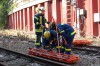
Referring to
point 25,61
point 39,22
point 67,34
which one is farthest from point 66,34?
point 39,22

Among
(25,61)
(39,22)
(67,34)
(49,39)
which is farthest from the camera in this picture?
(39,22)

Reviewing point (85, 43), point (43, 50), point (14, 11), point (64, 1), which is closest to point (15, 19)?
point (14, 11)

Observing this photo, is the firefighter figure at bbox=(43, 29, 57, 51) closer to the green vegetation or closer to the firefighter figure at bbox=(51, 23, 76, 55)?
the firefighter figure at bbox=(51, 23, 76, 55)

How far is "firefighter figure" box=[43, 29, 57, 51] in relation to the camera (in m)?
9.19

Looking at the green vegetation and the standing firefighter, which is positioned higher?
the green vegetation

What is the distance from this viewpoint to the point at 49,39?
9.55 metres

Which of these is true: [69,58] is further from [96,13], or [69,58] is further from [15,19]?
[15,19]

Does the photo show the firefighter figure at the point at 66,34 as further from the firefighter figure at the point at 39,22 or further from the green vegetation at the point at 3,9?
the green vegetation at the point at 3,9

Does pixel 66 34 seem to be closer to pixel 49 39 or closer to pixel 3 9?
pixel 49 39

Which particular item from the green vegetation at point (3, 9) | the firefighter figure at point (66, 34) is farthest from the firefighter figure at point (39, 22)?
the green vegetation at point (3, 9)

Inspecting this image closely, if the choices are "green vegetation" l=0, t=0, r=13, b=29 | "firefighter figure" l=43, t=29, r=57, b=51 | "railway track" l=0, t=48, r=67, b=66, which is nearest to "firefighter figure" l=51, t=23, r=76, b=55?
"firefighter figure" l=43, t=29, r=57, b=51

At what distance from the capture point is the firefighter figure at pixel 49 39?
9.19 metres

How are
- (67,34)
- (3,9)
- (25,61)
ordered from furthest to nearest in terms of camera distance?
(3,9)
(25,61)
(67,34)

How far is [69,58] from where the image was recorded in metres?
8.34
